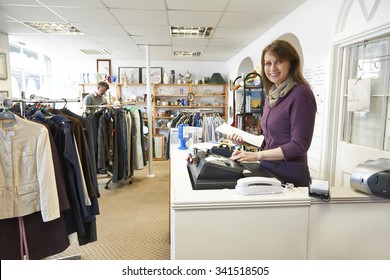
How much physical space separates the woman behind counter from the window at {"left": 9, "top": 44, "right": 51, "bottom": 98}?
16.0ft

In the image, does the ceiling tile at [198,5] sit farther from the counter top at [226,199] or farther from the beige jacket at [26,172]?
the counter top at [226,199]

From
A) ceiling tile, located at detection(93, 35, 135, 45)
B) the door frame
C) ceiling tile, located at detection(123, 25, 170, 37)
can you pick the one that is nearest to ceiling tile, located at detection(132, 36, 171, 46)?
ceiling tile, located at detection(93, 35, 135, 45)

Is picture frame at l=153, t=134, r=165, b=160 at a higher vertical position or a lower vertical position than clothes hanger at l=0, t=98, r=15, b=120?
lower

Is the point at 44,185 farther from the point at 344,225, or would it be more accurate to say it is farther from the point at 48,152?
the point at 344,225

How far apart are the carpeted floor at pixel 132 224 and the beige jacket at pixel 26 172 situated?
108cm

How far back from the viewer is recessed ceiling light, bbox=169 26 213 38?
4062mm

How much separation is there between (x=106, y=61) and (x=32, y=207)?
240 inches

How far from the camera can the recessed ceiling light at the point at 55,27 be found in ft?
12.7

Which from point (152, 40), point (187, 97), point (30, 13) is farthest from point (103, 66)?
point (30, 13)

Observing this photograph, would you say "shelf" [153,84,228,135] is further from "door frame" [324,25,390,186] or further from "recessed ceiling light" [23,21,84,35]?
"door frame" [324,25,390,186]

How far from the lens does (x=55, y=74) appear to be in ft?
22.9

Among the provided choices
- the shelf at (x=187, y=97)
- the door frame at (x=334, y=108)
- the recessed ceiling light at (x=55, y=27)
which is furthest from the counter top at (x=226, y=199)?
the shelf at (x=187, y=97)

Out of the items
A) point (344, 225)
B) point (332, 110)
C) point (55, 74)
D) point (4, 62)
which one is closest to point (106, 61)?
point (55, 74)

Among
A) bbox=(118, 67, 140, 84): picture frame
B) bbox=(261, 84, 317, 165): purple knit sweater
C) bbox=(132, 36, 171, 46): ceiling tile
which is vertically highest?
bbox=(132, 36, 171, 46): ceiling tile
